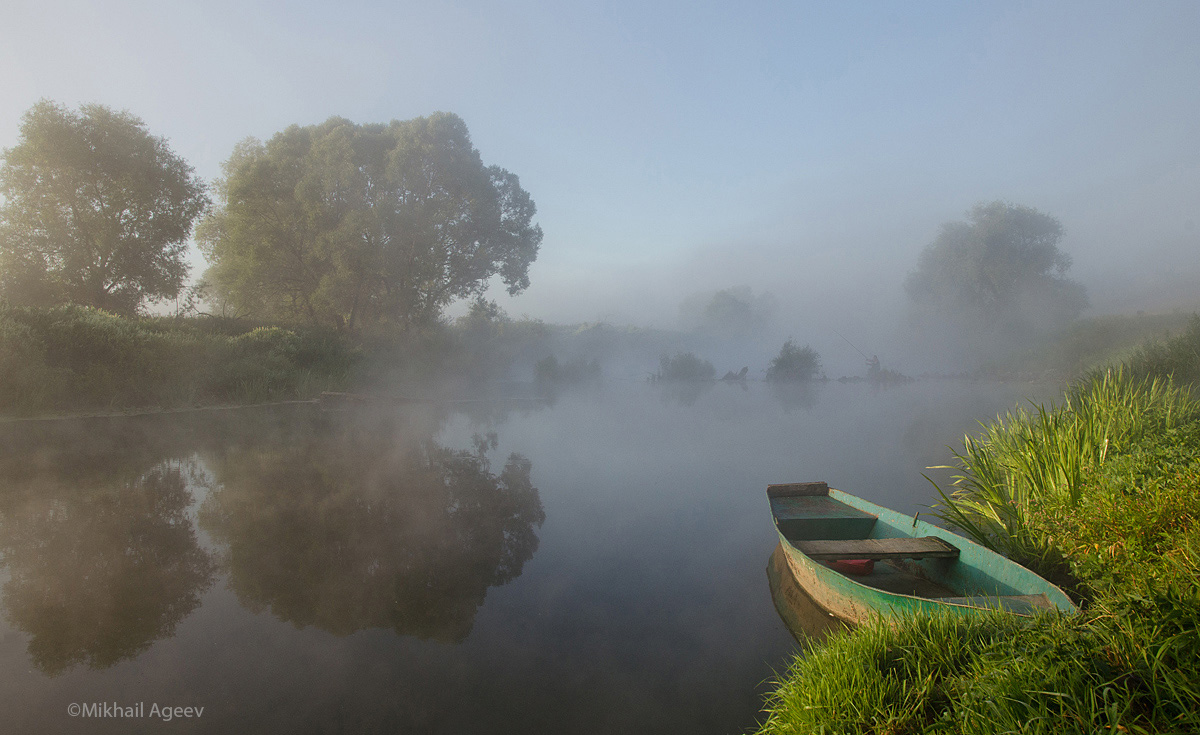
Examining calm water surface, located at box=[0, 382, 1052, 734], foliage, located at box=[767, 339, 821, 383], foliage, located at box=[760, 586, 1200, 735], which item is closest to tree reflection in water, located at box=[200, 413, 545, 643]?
calm water surface, located at box=[0, 382, 1052, 734]

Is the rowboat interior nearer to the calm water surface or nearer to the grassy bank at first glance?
the calm water surface

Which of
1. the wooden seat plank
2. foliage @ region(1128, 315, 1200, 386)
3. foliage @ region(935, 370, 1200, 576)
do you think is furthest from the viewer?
foliage @ region(1128, 315, 1200, 386)

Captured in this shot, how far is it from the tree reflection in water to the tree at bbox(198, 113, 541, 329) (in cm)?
1622

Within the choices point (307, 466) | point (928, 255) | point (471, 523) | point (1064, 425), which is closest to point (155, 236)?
point (307, 466)

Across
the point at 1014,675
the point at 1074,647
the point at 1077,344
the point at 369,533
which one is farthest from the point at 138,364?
the point at 1077,344

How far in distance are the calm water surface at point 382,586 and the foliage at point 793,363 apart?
3605 centimetres

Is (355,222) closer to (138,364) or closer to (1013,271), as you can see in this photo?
(138,364)

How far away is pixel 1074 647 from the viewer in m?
1.92

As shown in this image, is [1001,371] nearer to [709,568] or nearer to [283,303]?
[709,568]

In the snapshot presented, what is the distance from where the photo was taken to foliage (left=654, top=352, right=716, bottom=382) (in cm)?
4684

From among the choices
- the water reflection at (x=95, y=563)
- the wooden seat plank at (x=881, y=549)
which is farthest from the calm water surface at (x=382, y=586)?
the wooden seat plank at (x=881, y=549)

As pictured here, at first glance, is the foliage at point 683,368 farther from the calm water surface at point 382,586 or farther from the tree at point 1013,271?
the calm water surface at point 382,586

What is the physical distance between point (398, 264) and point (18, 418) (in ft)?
51.8

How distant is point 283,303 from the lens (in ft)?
83.5
